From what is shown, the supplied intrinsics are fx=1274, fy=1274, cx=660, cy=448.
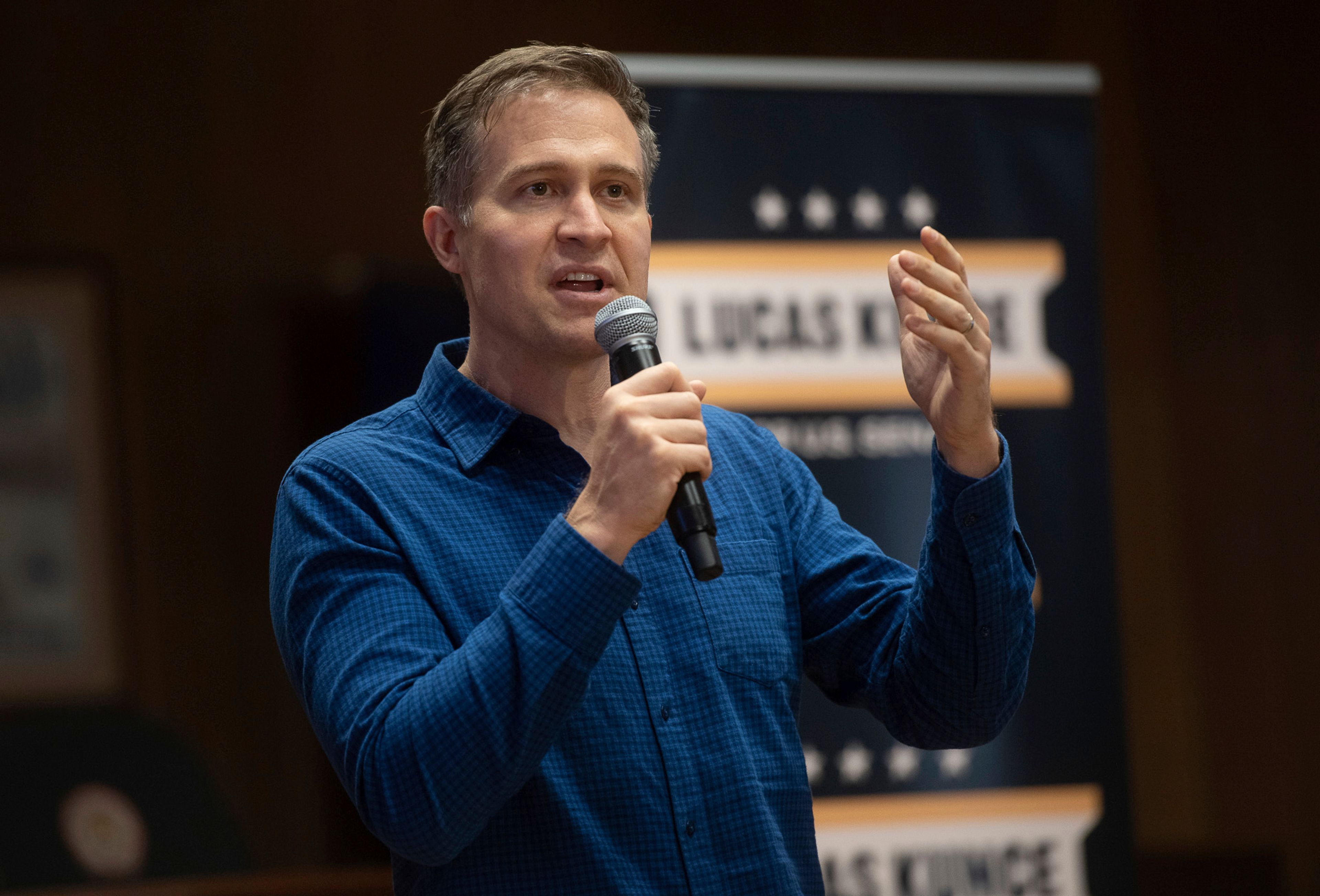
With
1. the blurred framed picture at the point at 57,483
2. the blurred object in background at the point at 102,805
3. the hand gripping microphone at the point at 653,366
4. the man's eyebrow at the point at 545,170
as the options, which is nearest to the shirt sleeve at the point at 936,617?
the hand gripping microphone at the point at 653,366

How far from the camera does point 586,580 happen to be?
1170mm

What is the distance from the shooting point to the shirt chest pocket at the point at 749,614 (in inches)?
56.4

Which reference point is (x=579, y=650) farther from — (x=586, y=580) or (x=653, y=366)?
(x=653, y=366)

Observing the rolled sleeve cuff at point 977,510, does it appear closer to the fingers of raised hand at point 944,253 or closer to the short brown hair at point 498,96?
the fingers of raised hand at point 944,253

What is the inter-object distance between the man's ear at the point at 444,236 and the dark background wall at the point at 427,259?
179cm

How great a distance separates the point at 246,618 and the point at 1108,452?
7.13 feet

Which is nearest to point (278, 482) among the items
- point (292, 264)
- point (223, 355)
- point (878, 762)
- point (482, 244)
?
point (223, 355)

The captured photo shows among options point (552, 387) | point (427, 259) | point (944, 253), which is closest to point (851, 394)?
point (427, 259)

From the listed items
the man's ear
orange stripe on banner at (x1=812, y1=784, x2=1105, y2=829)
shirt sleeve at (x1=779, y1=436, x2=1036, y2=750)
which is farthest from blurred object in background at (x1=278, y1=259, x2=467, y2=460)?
shirt sleeve at (x1=779, y1=436, x2=1036, y2=750)

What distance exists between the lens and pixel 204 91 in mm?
3363

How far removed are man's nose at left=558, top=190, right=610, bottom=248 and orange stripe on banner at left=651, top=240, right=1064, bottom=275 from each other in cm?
127

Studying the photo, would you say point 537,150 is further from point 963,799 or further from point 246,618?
point 246,618

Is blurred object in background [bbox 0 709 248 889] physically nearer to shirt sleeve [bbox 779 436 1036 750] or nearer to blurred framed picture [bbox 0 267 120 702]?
blurred framed picture [bbox 0 267 120 702]

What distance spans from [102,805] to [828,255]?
2239mm
